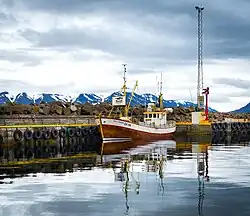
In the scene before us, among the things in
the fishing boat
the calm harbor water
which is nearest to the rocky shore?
the fishing boat

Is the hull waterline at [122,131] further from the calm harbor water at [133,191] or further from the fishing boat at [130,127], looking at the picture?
the calm harbor water at [133,191]

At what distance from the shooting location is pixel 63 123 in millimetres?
70750

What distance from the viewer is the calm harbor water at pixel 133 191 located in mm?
18922

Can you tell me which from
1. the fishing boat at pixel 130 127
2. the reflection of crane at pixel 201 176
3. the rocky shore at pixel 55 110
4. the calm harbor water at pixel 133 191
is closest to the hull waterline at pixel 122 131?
the fishing boat at pixel 130 127

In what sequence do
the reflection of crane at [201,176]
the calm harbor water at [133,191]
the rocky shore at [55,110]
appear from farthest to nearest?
the rocky shore at [55,110] < the reflection of crane at [201,176] < the calm harbor water at [133,191]

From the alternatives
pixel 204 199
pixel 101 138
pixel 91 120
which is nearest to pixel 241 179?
pixel 204 199

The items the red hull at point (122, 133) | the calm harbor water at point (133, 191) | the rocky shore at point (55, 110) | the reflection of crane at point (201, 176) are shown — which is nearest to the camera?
the calm harbor water at point (133, 191)

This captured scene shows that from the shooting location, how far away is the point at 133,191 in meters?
23.2

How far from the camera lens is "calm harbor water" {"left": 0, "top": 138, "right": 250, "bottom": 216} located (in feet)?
62.1

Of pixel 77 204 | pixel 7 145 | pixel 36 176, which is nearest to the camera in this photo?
pixel 77 204

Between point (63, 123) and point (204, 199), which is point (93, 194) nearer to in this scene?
point (204, 199)

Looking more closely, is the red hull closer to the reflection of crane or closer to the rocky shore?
the rocky shore

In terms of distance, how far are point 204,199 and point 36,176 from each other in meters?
11.1

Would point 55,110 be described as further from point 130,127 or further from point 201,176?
point 201,176
